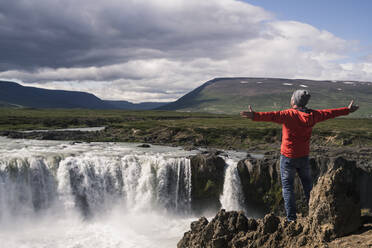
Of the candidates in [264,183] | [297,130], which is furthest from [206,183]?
[297,130]

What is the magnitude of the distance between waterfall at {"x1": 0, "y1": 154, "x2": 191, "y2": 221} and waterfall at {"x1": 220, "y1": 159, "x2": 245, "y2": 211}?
4.59 metres

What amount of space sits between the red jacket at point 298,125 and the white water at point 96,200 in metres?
22.5

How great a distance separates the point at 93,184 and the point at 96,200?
1.92 metres

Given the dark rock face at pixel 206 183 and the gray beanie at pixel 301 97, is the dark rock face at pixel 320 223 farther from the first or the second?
the dark rock face at pixel 206 183

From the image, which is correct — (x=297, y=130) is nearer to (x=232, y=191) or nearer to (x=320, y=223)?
(x=320, y=223)

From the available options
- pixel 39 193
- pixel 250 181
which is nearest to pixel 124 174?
pixel 39 193

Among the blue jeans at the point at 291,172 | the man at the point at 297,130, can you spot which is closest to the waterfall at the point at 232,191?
the blue jeans at the point at 291,172

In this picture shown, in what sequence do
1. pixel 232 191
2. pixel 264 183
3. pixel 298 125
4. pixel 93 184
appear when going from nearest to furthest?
pixel 298 125, pixel 93 184, pixel 232 191, pixel 264 183

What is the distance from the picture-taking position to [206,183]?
40625 millimetres

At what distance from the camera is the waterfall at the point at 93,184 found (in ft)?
115

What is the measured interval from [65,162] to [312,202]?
3200 centimetres

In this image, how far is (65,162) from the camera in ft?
122

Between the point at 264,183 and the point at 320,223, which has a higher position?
the point at 320,223

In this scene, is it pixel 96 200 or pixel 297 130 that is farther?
pixel 96 200
